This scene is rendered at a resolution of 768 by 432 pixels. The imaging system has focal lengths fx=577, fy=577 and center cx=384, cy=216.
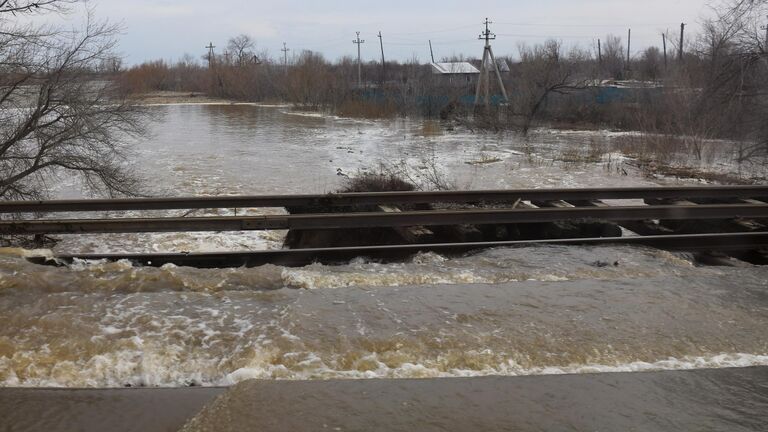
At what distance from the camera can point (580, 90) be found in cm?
4441

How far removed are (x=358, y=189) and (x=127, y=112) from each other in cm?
558

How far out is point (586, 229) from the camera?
8859mm

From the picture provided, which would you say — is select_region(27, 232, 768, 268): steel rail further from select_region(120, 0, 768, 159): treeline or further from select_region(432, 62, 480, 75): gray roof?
select_region(432, 62, 480, 75): gray roof

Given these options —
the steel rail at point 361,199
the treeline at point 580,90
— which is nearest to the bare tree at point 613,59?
the treeline at point 580,90

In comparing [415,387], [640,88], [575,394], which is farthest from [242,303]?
[640,88]

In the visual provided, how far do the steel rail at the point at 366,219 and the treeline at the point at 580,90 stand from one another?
7899mm

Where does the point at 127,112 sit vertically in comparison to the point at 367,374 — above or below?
above

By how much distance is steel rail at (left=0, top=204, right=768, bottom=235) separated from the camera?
7.46 m

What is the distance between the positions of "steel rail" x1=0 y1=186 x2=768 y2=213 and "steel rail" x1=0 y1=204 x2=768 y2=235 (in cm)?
57

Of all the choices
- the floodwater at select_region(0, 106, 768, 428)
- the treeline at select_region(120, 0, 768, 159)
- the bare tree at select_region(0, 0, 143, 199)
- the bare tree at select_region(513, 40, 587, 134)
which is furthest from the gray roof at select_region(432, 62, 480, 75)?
the floodwater at select_region(0, 106, 768, 428)

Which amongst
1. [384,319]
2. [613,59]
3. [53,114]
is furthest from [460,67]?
[384,319]

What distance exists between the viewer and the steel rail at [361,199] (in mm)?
8148

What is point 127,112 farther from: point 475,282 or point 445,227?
point 475,282

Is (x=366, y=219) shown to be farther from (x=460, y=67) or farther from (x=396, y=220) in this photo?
(x=460, y=67)
